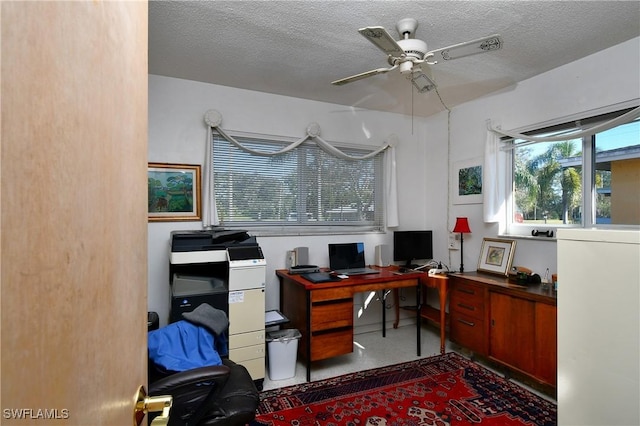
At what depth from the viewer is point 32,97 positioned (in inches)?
12.3

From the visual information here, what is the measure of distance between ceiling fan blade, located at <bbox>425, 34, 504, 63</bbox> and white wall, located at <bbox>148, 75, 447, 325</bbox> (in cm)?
181

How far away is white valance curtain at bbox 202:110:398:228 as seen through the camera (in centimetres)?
300

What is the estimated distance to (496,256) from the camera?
10.6ft

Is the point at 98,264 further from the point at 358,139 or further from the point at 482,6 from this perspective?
the point at 358,139

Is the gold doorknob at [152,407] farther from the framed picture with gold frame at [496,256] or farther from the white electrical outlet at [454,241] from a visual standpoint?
the white electrical outlet at [454,241]

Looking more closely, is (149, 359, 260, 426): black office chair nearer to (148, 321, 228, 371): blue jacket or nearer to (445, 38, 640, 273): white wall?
(148, 321, 228, 371): blue jacket

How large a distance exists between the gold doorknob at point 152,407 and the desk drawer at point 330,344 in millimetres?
2161

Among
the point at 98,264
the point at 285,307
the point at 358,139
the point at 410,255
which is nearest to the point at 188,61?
the point at 358,139

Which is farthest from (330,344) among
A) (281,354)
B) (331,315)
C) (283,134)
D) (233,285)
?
(283,134)

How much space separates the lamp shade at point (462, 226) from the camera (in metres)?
3.44

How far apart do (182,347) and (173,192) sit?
1.68 meters

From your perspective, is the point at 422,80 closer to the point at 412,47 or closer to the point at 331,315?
the point at 412,47

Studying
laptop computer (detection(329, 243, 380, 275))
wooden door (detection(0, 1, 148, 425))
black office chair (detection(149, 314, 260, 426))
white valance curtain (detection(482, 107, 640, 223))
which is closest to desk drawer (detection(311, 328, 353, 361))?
laptop computer (detection(329, 243, 380, 275))

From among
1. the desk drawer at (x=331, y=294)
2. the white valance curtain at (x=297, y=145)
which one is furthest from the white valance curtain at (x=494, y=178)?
the desk drawer at (x=331, y=294)
